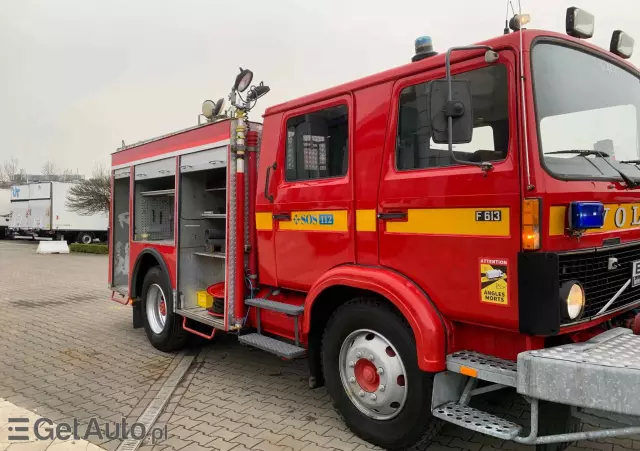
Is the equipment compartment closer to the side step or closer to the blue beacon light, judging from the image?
the side step

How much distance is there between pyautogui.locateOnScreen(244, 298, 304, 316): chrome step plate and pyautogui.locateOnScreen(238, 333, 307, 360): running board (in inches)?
11.7

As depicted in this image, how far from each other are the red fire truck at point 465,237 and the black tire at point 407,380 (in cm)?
1

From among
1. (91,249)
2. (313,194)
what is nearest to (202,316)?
(313,194)

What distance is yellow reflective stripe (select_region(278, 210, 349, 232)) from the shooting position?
3693 millimetres

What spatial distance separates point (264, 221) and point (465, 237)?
2075 mm

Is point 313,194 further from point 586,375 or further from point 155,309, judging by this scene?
point 155,309

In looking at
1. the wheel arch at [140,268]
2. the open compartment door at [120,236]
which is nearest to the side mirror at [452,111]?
the wheel arch at [140,268]

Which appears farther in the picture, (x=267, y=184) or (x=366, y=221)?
(x=267, y=184)

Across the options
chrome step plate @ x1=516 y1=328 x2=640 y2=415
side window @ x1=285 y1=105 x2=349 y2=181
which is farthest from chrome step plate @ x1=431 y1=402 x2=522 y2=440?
side window @ x1=285 y1=105 x2=349 y2=181

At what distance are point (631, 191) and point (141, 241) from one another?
5389 mm

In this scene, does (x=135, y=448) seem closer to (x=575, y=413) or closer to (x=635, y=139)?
(x=575, y=413)

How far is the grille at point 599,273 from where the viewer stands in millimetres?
2672

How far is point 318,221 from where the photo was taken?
12.7 ft

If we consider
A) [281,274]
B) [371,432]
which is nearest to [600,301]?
[371,432]
